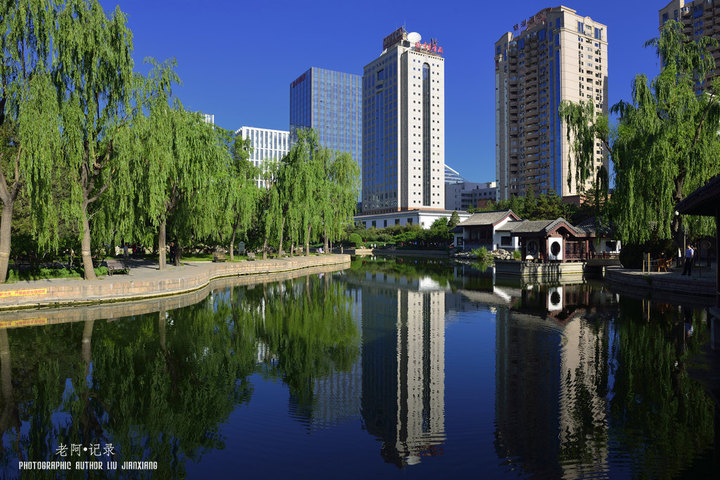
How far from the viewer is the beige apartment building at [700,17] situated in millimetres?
80000

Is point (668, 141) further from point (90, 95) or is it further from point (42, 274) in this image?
point (42, 274)

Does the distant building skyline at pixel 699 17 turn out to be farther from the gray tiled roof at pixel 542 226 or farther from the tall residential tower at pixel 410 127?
the gray tiled roof at pixel 542 226

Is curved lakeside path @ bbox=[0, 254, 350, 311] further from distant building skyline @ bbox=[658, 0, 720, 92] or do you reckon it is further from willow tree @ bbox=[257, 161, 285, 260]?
distant building skyline @ bbox=[658, 0, 720, 92]

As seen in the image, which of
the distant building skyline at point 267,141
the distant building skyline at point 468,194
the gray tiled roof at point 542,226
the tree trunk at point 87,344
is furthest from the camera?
the distant building skyline at point 267,141

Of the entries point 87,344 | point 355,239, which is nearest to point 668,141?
point 87,344

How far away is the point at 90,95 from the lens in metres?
17.6

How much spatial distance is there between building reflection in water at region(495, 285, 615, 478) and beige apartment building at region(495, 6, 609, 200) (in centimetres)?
7930

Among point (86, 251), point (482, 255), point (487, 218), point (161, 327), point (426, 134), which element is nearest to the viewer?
point (161, 327)

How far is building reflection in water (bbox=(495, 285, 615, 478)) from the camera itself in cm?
555

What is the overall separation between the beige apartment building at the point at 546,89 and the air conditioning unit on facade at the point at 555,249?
52.2 metres

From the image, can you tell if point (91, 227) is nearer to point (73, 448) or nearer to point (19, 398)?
point (19, 398)

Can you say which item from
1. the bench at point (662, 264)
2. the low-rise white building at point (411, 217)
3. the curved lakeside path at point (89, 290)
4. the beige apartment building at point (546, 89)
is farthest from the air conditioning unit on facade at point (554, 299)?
the beige apartment building at point (546, 89)

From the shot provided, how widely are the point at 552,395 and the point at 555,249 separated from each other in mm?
32300

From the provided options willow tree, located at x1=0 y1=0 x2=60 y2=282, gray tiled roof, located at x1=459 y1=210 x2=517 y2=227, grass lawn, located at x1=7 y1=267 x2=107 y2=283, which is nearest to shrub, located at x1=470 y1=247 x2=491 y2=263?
gray tiled roof, located at x1=459 y1=210 x2=517 y2=227
